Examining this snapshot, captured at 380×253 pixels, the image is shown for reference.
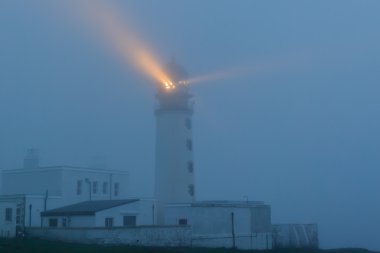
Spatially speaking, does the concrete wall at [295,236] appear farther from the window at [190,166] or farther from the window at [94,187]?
the window at [94,187]

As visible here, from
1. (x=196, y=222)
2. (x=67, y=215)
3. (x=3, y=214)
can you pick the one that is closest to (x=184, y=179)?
(x=196, y=222)

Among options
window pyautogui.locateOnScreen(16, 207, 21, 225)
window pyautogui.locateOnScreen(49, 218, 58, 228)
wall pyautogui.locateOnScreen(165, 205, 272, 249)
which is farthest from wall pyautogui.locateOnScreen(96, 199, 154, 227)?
window pyautogui.locateOnScreen(16, 207, 21, 225)

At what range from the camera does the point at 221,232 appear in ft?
139

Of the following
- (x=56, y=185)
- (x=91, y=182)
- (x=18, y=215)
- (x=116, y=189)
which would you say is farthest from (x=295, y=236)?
(x=18, y=215)

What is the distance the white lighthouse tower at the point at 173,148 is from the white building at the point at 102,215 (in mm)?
1804

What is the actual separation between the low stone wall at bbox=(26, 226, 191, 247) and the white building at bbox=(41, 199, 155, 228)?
2295 mm

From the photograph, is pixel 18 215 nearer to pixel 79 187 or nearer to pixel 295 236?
pixel 79 187

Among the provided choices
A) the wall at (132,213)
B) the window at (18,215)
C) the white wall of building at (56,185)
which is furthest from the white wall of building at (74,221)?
the window at (18,215)

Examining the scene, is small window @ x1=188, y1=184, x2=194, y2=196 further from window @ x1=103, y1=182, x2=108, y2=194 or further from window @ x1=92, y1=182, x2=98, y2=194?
window @ x1=92, y1=182, x2=98, y2=194

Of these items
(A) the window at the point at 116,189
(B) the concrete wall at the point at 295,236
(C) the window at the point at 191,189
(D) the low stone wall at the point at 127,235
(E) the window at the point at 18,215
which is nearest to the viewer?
(D) the low stone wall at the point at 127,235

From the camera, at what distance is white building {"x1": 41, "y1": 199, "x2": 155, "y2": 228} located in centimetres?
4009

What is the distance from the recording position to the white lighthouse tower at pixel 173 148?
148 ft

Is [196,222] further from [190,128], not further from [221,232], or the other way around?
[190,128]

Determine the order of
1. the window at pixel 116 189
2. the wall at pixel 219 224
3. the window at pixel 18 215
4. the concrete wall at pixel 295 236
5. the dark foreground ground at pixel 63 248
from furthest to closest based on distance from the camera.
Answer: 1. the window at pixel 116 189
2. the concrete wall at pixel 295 236
3. the window at pixel 18 215
4. the wall at pixel 219 224
5. the dark foreground ground at pixel 63 248
